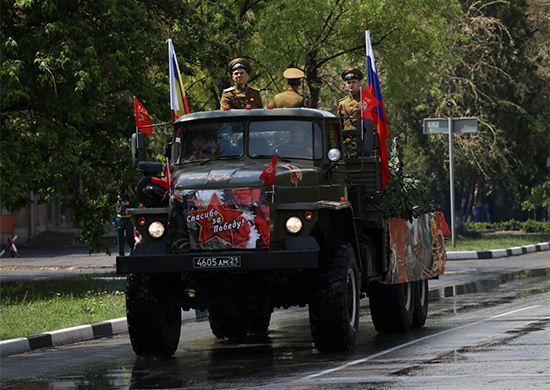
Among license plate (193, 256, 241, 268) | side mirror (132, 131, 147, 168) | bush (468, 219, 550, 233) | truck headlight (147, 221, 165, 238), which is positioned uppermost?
side mirror (132, 131, 147, 168)

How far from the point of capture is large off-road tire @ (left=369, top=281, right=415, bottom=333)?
45.5 ft

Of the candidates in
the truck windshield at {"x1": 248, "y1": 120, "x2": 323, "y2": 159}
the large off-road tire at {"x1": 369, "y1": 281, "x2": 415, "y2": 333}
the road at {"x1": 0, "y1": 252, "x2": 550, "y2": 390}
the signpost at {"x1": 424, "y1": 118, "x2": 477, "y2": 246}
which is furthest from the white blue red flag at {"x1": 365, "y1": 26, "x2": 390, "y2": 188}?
the signpost at {"x1": 424, "y1": 118, "x2": 477, "y2": 246}

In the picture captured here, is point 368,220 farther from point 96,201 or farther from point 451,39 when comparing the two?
point 451,39

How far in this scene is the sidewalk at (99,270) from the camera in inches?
563

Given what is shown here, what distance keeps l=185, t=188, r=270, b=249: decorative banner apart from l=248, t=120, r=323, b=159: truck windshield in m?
1.11

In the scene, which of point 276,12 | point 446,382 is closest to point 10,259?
point 276,12

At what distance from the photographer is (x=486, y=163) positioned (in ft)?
134

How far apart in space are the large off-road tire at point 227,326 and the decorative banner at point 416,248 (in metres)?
2.04

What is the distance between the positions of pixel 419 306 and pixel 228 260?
4158mm

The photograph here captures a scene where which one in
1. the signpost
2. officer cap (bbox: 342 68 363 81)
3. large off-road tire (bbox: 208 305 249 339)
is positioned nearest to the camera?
large off-road tire (bbox: 208 305 249 339)

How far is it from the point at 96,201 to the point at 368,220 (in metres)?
11.0

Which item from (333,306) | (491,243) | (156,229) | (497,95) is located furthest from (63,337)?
(497,95)

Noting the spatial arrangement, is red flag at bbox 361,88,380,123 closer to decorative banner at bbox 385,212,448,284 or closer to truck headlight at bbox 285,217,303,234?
decorative banner at bbox 385,212,448,284

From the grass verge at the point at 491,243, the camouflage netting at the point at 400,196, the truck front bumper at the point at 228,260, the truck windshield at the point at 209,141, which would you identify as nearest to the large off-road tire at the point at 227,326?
the truck windshield at the point at 209,141
